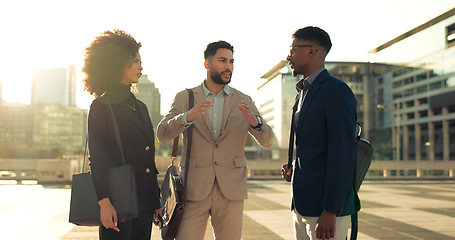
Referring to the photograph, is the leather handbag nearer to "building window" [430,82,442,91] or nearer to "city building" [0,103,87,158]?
"building window" [430,82,442,91]

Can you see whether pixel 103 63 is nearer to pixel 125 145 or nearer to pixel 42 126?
pixel 125 145

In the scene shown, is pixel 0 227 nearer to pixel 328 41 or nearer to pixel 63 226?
pixel 63 226

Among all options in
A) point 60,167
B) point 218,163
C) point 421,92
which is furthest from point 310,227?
point 421,92

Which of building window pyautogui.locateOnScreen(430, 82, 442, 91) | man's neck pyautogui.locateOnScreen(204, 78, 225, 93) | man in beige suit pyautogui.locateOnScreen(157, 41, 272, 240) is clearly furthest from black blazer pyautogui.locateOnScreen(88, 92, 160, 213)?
building window pyautogui.locateOnScreen(430, 82, 442, 91)

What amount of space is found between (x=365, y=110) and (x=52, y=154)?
69261 millimetres

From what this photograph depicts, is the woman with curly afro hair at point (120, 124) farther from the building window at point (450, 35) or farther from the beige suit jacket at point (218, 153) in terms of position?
the building window at point (450, 35)

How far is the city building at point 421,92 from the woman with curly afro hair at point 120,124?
68.5 meters

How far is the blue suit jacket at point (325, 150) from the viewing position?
2.49 meters

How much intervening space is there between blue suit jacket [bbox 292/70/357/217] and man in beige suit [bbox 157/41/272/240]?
2.52 ft

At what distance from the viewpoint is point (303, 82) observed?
9.77 ft

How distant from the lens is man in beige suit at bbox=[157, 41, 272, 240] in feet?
11.5

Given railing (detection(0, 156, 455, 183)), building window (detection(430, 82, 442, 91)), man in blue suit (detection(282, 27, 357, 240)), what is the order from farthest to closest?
building window (detection(430, 82, 442, 91))
railing (detection(0, 156, 455, 183))
man in blue suit (detection(282, 27, 357, 240))

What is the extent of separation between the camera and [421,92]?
3071 inches

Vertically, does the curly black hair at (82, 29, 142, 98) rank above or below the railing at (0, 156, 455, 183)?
above
